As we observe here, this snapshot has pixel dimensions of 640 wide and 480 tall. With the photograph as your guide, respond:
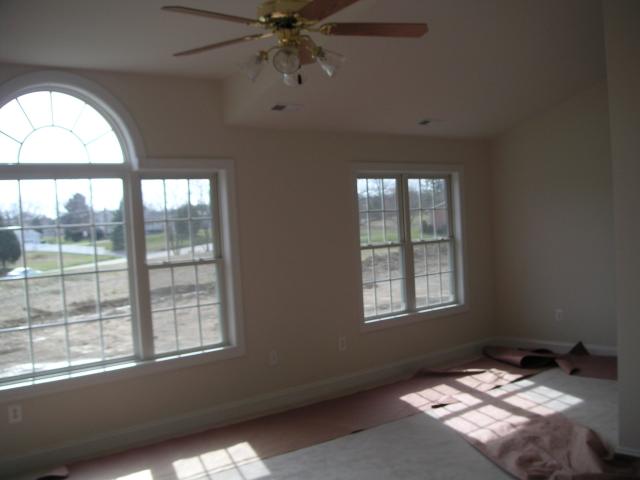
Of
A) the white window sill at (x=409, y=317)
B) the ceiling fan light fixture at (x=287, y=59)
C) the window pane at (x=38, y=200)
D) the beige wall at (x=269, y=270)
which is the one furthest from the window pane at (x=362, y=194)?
the ceiling fan light fixture at (x=287, y=59)

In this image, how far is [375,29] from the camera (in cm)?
237

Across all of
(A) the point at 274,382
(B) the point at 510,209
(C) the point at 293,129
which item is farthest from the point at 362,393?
(B) the point at 510,209

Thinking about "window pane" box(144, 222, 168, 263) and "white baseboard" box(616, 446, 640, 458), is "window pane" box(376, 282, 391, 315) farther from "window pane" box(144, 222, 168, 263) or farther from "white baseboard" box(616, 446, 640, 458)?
"white baseboard" box(616, 446, 640, 458)

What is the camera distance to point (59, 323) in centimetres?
414

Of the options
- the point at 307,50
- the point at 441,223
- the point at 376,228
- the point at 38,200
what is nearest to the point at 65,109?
the point at 38,200

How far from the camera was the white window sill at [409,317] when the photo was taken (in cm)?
572

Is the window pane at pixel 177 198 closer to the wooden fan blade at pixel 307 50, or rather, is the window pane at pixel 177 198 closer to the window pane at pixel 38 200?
the window pane at pixel 38 200

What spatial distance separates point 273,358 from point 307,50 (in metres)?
3.14

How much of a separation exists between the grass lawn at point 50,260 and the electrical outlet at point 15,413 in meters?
0.96

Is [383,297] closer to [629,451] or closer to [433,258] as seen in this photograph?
[433,258]

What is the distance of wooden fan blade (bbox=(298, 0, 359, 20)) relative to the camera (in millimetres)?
2088

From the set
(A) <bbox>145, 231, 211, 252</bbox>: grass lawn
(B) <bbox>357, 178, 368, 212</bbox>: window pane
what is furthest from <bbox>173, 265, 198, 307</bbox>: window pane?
(B) <bbox>357, 178, 368, 212</bbox>: window pane

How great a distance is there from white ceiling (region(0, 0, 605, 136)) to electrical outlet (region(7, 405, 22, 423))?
2.36 m

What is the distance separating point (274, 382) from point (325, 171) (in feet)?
6.61
